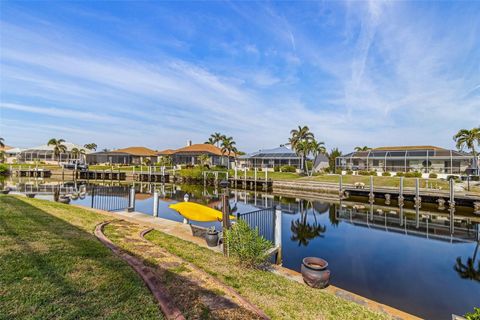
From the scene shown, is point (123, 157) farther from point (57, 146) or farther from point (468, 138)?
point (468, 138)

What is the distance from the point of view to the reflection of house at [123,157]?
6159cm

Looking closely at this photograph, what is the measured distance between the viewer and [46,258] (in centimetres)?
509

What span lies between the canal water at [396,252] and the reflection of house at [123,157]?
149 feet

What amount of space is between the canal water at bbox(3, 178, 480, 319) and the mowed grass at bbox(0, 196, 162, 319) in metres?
6.17

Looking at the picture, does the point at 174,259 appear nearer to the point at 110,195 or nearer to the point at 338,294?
the point at 338,294

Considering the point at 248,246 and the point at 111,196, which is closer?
the point at 248,246

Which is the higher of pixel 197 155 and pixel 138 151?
pixel 138 151

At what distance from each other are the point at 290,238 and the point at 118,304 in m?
10.2

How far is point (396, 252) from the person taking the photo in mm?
11109

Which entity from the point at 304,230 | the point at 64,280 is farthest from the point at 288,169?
the point at 64,280

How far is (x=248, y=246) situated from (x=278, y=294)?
147cm

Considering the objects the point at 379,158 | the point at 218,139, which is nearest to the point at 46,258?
the point at 379,158

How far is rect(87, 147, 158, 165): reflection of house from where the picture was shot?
6159 centimetres

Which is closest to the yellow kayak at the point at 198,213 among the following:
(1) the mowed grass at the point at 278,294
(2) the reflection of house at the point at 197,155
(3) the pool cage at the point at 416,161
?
(1) the mowed grass at the point at 278,294
